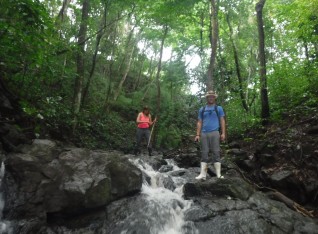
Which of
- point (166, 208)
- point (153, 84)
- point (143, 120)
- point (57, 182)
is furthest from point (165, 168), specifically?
point (153, 84)

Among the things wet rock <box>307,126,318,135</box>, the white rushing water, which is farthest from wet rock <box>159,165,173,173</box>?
wet rock <box>307,126,318,135</box>

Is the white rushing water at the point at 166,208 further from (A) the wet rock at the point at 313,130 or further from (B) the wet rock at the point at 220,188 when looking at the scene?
(A) the wet rock at the point at 313,130

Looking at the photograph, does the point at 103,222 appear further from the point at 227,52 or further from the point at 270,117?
the point at 227,52

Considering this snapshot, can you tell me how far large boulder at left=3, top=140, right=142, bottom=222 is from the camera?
228 inches

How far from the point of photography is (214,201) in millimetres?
6828

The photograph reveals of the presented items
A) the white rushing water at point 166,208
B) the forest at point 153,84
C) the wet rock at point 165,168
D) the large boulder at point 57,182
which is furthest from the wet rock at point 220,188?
the forest at point 153,84

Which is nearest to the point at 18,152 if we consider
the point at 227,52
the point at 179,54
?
the point at 227,52

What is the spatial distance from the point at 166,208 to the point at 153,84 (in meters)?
18.7

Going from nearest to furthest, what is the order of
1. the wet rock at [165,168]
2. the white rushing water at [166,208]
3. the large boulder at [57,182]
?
the large boulder at [57,182] < the white rushing water at [166,208] < the wet rock at [165,168]

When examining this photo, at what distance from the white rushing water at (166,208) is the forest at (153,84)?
404cm

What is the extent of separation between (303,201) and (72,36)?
1139cm

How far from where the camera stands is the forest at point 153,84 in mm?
7867

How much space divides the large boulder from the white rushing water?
73cm

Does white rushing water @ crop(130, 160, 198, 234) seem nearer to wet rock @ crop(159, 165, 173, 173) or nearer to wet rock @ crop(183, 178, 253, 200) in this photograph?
wet rock @ crop(183, 178, 253, 200)
